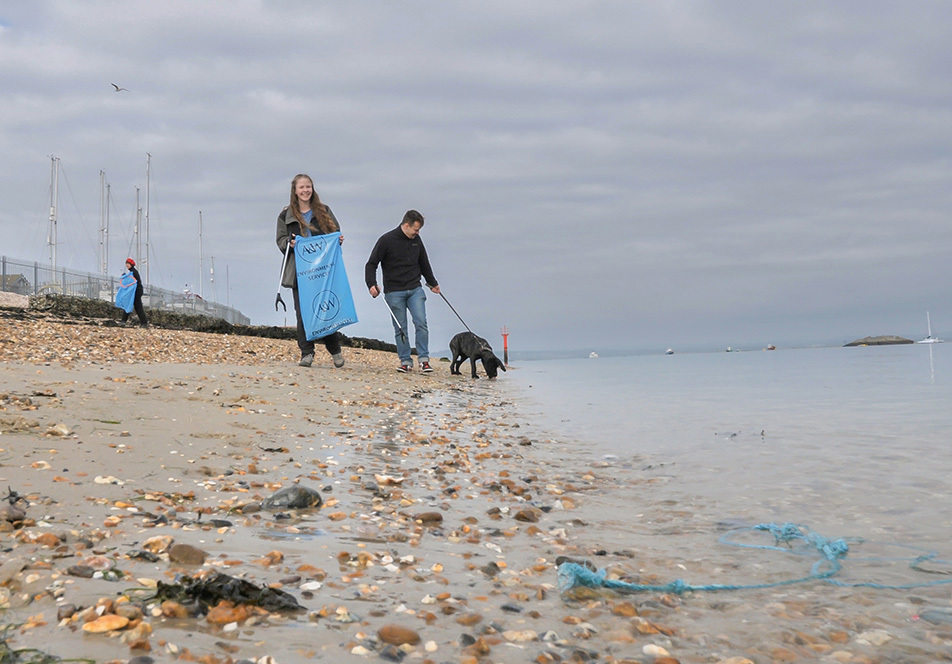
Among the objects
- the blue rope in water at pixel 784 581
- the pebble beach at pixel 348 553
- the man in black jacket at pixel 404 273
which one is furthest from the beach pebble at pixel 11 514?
the man in black jacket at pixel 404 273

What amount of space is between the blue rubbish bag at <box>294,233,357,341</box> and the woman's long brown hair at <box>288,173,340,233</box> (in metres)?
0.13

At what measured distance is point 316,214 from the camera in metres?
10.6

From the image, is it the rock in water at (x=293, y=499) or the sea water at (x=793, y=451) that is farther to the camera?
the sea water at (x=793, y=451)

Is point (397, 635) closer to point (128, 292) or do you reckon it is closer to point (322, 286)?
point (322, 286)

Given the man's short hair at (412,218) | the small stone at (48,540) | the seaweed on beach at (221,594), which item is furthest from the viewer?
the man's short hair at (412,218)

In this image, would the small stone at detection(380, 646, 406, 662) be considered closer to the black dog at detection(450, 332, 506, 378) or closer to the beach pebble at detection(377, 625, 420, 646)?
the beach pebble at detection(377, 625, 420, 646)

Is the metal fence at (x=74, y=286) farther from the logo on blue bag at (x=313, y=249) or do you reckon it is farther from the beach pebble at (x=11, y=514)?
the beach pebble at (x=11, y=514)

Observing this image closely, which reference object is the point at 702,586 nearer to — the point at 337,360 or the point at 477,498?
the point at 477,498

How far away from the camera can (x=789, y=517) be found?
3871 mm

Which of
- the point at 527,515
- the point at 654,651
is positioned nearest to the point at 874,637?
the point at 654,651

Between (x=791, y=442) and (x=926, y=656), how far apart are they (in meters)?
5.09

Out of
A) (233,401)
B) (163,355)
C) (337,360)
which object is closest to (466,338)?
(337,360)

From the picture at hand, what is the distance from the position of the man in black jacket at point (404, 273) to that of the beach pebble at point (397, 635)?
10028mm

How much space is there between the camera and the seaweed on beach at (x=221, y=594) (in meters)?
2.11
